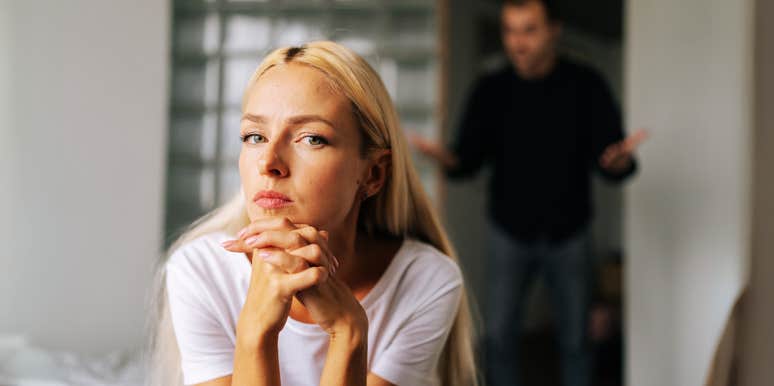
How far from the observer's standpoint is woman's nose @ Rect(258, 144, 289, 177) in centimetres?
98

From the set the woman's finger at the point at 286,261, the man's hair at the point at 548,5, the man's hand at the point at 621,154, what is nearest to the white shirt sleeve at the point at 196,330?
the woman's finger at the point at 286,261

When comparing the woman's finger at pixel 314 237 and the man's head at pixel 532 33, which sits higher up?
the man's head at pixel 532 33

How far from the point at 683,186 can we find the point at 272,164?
2012 millimetres

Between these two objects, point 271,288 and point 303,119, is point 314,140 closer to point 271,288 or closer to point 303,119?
point 303,119

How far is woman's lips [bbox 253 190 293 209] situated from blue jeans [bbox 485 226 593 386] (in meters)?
1.78

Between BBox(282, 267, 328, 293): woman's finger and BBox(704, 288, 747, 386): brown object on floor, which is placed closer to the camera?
BBox(282, 267, 328, 293): woman's finger

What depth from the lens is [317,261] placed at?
93 cm

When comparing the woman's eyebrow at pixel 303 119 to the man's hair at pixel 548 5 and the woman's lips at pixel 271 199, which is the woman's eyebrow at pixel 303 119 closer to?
the woman's lips at pixel 271 199

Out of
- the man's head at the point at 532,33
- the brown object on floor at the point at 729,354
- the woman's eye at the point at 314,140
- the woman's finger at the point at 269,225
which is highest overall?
the man's head at the point at 532,33

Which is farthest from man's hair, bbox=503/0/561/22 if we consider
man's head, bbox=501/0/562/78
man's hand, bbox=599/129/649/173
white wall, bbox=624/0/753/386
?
man's hand, bbox=599/129/649/173

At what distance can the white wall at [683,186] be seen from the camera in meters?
2.50

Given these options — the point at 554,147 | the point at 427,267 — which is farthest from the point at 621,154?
the point at 427,267

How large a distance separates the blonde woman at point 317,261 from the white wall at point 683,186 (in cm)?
150

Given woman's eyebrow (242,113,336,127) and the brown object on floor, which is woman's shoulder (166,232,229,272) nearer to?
woman's eyebrow (242,113,336,127)
